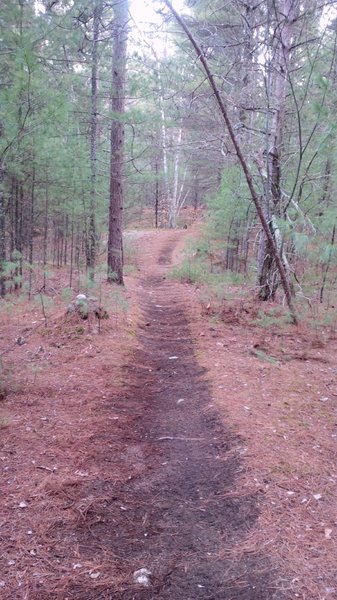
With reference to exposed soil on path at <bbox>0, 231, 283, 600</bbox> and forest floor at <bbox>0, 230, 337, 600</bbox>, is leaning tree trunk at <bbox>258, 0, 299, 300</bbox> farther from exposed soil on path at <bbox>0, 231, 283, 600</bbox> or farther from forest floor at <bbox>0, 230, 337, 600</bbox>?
exposed soil on path at <bbox>0, 231, 283, 600</bbox>

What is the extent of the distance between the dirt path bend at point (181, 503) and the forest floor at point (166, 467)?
0.04 feet

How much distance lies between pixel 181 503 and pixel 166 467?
51 cm

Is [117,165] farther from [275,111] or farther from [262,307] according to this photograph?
[262,307]

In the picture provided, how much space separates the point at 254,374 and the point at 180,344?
5.67ft

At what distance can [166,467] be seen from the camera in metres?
3.74

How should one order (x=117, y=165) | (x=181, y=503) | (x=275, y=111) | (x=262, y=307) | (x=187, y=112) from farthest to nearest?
(x=117, y=165) < (x=187, y=112) < (x=262, y=307) < (x=275, y=111) < (x=181, y=503)

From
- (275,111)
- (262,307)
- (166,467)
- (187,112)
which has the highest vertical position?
(187,112)

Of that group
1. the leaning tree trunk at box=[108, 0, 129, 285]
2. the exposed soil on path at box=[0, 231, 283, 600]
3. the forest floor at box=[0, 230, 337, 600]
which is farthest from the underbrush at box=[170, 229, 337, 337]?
the leaning tree trunk at box=[108, 0, 129, 285]

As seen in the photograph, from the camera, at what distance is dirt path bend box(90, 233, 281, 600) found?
97.3 inches

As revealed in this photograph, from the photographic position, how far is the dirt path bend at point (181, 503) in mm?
2473

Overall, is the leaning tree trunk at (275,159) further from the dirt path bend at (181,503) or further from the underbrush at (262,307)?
the dirt path bend at (181,503)

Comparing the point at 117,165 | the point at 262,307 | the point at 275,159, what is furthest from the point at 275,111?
the point at 117,165

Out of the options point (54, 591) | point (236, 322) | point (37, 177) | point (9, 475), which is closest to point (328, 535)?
Result: point (54, 591)

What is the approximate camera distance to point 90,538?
2.83m
